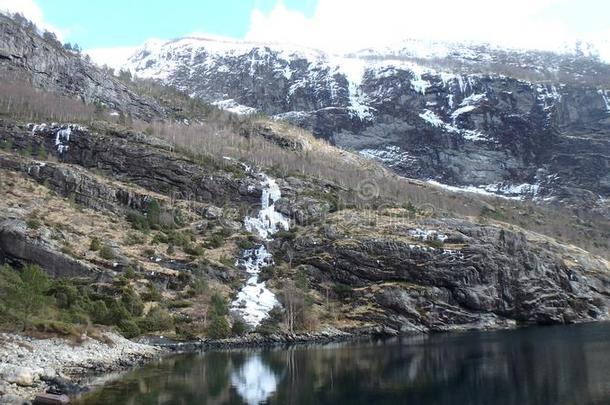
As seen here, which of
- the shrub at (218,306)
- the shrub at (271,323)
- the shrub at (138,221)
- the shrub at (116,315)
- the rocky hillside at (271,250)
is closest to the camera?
the shrub at (116,315)

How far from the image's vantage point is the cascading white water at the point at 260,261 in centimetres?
9156

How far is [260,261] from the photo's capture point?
114 m

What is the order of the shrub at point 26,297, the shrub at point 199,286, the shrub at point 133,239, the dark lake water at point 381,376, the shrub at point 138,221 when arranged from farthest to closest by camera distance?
1. the shrub at point 138,221
2. the shrub at point 133,239
3. the shrub at point 199,286
4. the shrub at point 26,297
5. the dark lake water at point 381,376

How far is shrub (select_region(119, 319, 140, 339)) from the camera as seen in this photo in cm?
6962

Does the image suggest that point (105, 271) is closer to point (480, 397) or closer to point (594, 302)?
point (480, 397)

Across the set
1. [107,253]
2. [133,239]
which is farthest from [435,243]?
[107,253]

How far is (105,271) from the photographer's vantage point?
83.1 m

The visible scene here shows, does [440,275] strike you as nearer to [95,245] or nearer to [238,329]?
[238,329]

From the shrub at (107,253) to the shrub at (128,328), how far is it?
2119 centimetres

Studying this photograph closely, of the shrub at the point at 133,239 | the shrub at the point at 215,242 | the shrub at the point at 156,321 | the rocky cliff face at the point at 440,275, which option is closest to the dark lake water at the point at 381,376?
the shrub at the point at 156,321

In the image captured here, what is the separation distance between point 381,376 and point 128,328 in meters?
36.6

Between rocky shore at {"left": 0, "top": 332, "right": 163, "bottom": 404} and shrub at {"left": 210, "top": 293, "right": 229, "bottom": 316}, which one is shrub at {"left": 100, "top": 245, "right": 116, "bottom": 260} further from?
rocky shore at {"left": 0, "top": 332, "right": 163, "bottom": 404}

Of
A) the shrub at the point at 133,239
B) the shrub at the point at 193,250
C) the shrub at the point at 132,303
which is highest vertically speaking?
the shrub at the point at 133,239

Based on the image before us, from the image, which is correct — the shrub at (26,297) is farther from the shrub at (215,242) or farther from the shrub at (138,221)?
the shrub at (215,242)
